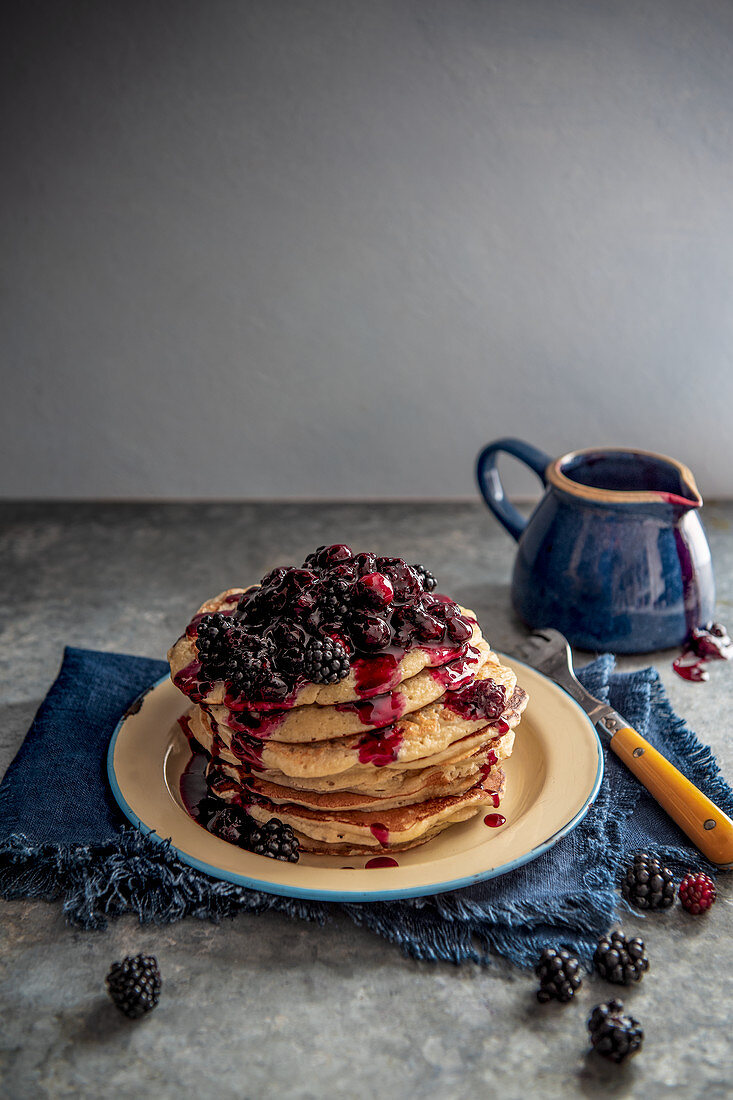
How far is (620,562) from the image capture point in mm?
1730

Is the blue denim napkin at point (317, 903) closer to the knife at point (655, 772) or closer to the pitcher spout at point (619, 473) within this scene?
the knife at point (655, 772)

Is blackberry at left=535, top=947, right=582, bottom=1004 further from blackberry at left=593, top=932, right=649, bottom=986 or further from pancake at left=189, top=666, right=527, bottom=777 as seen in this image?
pancake at left=189, top=666, right=527, bottom=777

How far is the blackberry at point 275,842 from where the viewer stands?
1.19 meters

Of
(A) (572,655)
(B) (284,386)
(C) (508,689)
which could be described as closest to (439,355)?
(B) (284,386)

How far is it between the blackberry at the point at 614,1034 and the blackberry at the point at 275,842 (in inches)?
16.3

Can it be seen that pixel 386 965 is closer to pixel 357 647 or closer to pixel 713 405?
pixel 357 647

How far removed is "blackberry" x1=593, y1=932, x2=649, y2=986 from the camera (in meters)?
1.07

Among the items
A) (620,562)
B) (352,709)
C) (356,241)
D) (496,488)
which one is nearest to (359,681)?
(352,709)

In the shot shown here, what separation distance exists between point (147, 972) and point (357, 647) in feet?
1.52

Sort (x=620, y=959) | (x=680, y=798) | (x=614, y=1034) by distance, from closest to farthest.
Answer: (x=614, y=1034), (x=620, y=959), (x=680, y=798)

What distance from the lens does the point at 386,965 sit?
3.61ft

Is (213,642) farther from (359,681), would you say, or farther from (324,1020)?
(324,1020)

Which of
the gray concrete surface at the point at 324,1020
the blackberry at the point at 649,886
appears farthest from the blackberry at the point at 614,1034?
the blackberry at the point at 649,886

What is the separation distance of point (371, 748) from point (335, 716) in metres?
0.06
